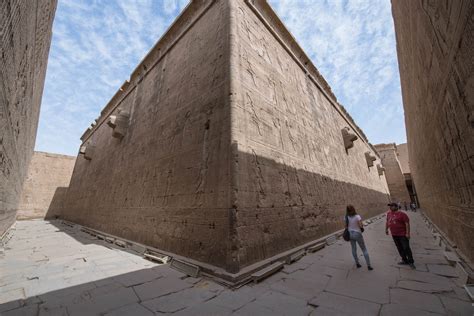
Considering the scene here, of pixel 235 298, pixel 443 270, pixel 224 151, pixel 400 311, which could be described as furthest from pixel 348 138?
pixel 235 298

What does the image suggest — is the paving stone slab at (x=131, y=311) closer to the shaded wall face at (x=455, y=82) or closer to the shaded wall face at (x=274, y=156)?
the shaded wall face at (x=274, y=156)

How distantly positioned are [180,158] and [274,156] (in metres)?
2.26

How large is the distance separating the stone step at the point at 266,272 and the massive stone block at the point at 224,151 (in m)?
0.25

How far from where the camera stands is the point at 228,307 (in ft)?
7.64

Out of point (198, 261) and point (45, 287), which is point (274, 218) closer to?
point (198, 261)

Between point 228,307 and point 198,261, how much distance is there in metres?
1.46

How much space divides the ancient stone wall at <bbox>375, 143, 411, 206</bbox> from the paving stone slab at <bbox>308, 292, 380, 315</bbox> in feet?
86.5

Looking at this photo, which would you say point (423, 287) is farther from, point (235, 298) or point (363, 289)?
point (235, 298)

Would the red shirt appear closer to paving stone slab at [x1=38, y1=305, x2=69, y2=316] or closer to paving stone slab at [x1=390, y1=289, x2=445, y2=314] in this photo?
paving stone slab at [x1=390, y1=289, x2=445, y2=314]

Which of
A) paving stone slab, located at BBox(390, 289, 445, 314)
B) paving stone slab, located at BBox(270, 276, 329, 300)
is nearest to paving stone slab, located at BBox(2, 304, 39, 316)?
paving stone slab, located at BBox(270, 276, 329, 300)

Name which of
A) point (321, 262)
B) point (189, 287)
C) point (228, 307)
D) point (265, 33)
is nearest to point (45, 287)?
point (189, 287)

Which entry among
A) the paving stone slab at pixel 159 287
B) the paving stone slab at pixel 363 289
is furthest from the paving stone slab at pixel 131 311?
the paving stone slab at pixel 363 289

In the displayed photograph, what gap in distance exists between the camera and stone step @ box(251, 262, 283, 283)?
10.1ft

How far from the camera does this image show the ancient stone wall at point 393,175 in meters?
23.2
